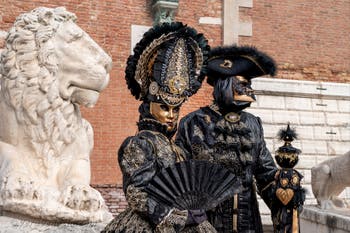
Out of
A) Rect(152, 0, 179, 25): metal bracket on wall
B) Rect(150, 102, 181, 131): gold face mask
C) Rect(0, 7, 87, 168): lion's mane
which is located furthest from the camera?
Rect(152, 0, 179, 25): metal bracket on wall

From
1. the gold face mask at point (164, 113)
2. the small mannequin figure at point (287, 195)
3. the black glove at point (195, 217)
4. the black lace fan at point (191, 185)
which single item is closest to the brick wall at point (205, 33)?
the small mannequin figure at point (287, 195)

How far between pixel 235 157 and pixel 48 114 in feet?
3.71

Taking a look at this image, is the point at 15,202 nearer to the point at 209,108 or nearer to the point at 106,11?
the point at 209,108

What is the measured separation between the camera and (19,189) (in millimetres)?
3193

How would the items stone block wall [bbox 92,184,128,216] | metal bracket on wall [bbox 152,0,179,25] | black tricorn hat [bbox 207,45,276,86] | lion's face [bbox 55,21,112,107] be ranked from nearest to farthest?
lion's face [bbox 55,21,112,107], black tricorn hat [bbox 207,45,276,86], stone block wall [bbox 92,184,128,216], metal bracket on wall [bbox 152,0,179,25]

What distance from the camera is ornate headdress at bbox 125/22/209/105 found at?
282 cm

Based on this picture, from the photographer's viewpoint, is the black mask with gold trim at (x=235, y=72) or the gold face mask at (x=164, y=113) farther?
the black mask with gold trim at (x=235, y=72)

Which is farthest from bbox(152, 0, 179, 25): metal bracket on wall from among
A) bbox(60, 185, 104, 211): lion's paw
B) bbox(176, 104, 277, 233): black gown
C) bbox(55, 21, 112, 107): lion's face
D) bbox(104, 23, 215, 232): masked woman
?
bbox(104, 23, 215, 232): masked woman

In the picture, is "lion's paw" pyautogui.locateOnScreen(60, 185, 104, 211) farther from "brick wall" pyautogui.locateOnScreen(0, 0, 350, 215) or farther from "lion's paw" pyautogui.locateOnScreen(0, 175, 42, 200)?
"brick wall" pyautogui.locateOnScreen(0, 0, 350, 215)

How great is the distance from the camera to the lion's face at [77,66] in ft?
11.5

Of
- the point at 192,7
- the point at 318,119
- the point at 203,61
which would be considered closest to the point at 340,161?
the point at 318,119

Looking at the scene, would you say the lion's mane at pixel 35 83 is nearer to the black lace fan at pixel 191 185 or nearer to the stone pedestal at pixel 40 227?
the stone pedestal at pixel 40 227

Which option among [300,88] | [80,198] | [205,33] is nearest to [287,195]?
[80,198]

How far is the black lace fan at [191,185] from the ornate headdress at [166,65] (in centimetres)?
36
